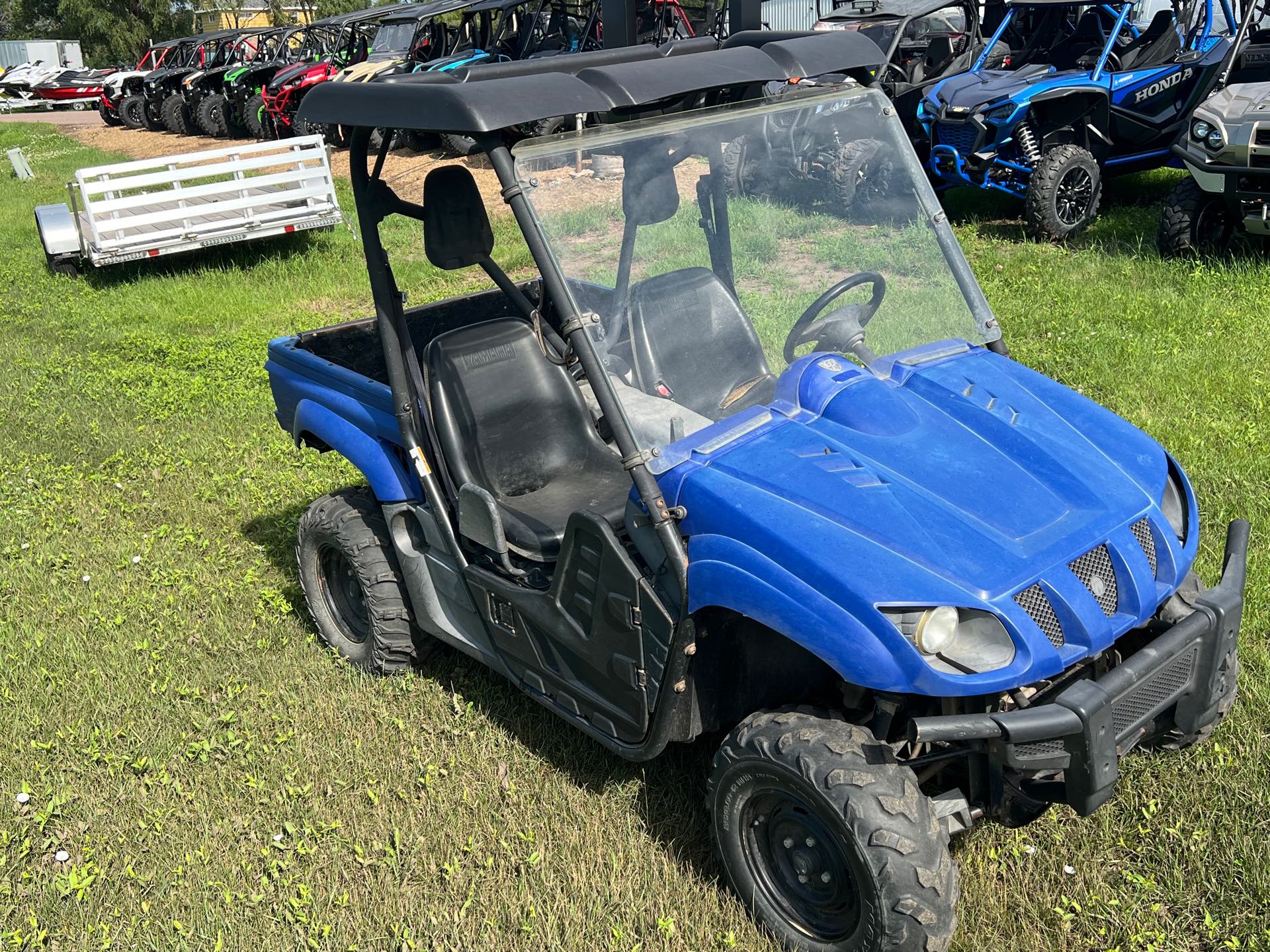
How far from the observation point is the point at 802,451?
9.02ft

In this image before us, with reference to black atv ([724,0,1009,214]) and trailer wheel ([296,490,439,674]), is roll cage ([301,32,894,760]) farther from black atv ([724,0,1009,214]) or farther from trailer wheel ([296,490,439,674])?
black atv ([724,0,1009,214])

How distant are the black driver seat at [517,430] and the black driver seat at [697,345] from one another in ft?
1.85

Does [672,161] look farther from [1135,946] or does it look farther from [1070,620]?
[1135,946]

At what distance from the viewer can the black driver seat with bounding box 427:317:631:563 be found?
3.54m

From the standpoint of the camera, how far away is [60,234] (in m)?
10.7

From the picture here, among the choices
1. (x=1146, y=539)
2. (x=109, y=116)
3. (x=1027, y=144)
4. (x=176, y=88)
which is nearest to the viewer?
(x=1146, y=539)

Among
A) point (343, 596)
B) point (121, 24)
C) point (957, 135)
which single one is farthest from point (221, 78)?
point (121, 24)

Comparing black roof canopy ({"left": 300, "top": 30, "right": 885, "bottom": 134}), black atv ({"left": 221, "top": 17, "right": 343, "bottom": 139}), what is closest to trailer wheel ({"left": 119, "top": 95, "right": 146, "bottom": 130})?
black atv ({"left": 221, "top": 17, "right": 343, "bottom": 139})

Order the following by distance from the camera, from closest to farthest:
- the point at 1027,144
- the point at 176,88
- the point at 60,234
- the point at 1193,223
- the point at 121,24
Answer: the point at 1193,223
the point at 1027,144
the point at 60,234
the point at 176,88
the point at 121,24

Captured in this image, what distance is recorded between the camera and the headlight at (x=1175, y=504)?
285 cm

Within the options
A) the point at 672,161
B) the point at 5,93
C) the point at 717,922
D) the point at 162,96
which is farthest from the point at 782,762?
the point at 5,93

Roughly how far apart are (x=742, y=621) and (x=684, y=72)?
1361mm

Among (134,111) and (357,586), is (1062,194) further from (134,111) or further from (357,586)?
(134,111)

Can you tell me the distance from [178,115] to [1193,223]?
802 inches
